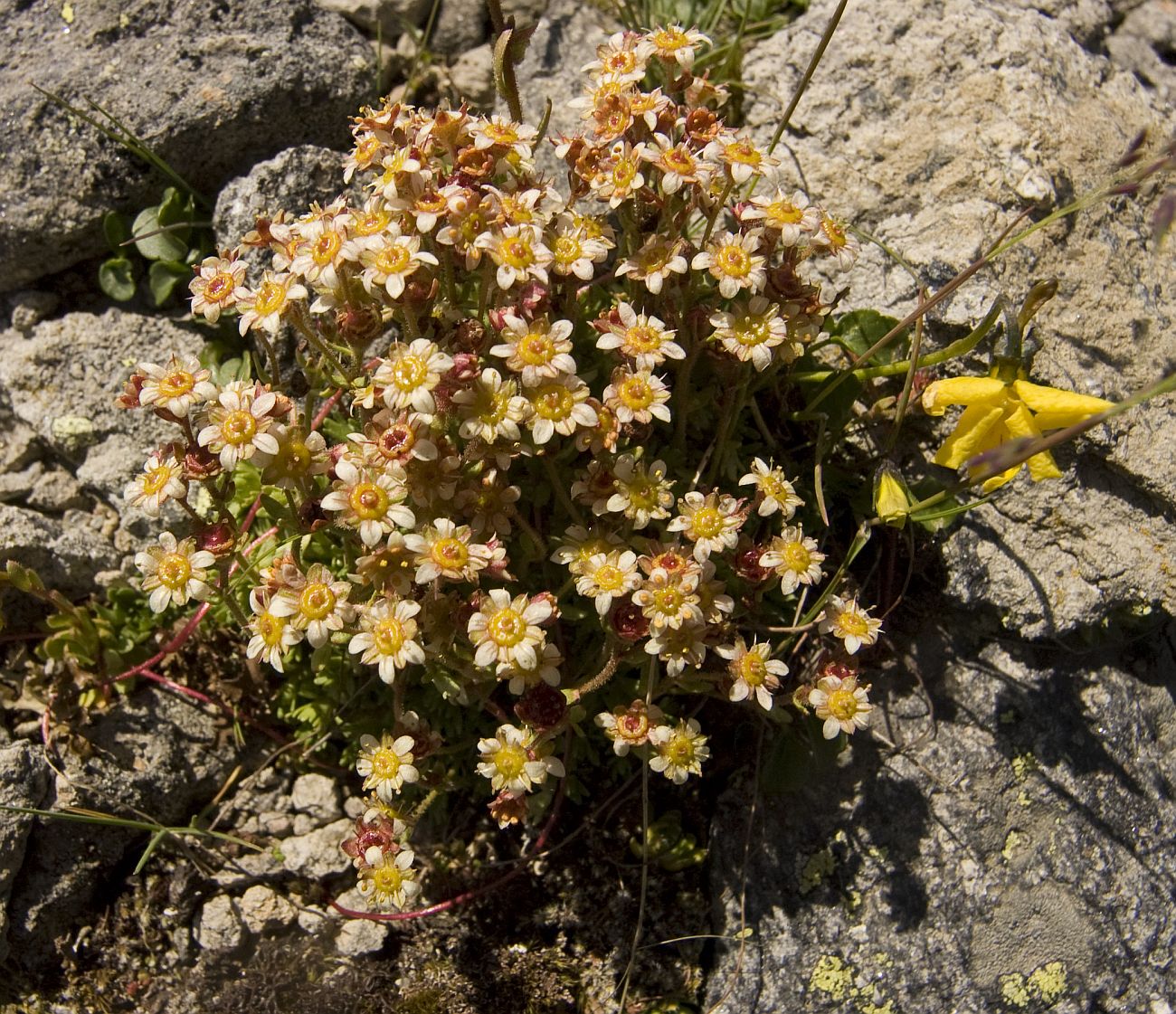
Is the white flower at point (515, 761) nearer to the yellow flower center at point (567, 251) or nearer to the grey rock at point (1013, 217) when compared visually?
the yellow flower center at point (567, 251)

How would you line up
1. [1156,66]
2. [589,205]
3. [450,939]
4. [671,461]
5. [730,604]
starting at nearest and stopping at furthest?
[730,604]
[671,461]
[450,939]
[589,205]
[1156,66]

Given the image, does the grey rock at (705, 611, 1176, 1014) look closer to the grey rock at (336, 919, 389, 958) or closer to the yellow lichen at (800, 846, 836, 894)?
the yellow lichen at (800, 846, 836, 894)

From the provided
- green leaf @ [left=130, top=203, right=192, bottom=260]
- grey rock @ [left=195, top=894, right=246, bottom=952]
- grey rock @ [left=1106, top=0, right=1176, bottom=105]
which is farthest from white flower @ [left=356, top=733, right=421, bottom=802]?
grey rock @ [left=1106, top=0, right=1176, bottom=105]

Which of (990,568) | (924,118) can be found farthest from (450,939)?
(924,118)

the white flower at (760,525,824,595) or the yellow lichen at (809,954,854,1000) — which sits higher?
the white flower at (760,525,824,595)

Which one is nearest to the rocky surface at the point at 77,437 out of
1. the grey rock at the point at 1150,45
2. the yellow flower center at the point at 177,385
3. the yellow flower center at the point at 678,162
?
the yellow flower center at the point at 177,385

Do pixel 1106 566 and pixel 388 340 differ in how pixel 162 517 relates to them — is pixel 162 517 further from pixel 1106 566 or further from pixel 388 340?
pixel 1106 566

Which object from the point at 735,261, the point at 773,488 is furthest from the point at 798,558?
the point at 735,261
